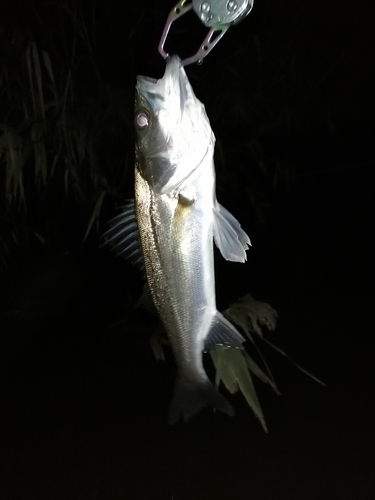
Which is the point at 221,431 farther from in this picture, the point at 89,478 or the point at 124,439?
the point at 89,478

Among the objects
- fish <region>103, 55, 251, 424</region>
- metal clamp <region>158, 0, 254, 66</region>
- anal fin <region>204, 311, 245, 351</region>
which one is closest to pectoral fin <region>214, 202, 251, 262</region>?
fish <region>103, 55, 251, 424</region>

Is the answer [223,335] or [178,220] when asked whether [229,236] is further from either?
[223,335]

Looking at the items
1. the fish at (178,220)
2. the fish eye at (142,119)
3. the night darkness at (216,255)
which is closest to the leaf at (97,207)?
the night darkness at (216,255)

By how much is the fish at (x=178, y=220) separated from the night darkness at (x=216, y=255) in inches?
22.7

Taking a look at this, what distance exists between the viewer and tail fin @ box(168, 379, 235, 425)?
92 cm

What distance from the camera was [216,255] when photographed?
1.33 m

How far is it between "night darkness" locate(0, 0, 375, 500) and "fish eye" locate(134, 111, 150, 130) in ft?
1.97

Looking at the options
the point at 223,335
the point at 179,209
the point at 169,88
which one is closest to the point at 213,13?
A: the point at 169,88

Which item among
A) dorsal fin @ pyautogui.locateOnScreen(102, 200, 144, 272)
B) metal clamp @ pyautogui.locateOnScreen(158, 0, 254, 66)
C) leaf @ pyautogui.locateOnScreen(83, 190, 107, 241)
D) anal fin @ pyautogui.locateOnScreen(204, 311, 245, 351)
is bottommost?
anal fin @ pyautogui.locateOnScreen(204, 311, 245, 351)

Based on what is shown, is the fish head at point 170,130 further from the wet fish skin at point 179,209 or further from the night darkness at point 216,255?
the night darkness at point 216,255

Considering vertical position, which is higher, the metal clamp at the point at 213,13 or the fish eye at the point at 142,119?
the metal clamp at the point at 213,13

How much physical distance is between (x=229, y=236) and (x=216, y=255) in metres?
0.61

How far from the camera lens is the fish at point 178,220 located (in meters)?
0.65

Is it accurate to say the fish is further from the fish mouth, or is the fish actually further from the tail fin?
the tail fin
